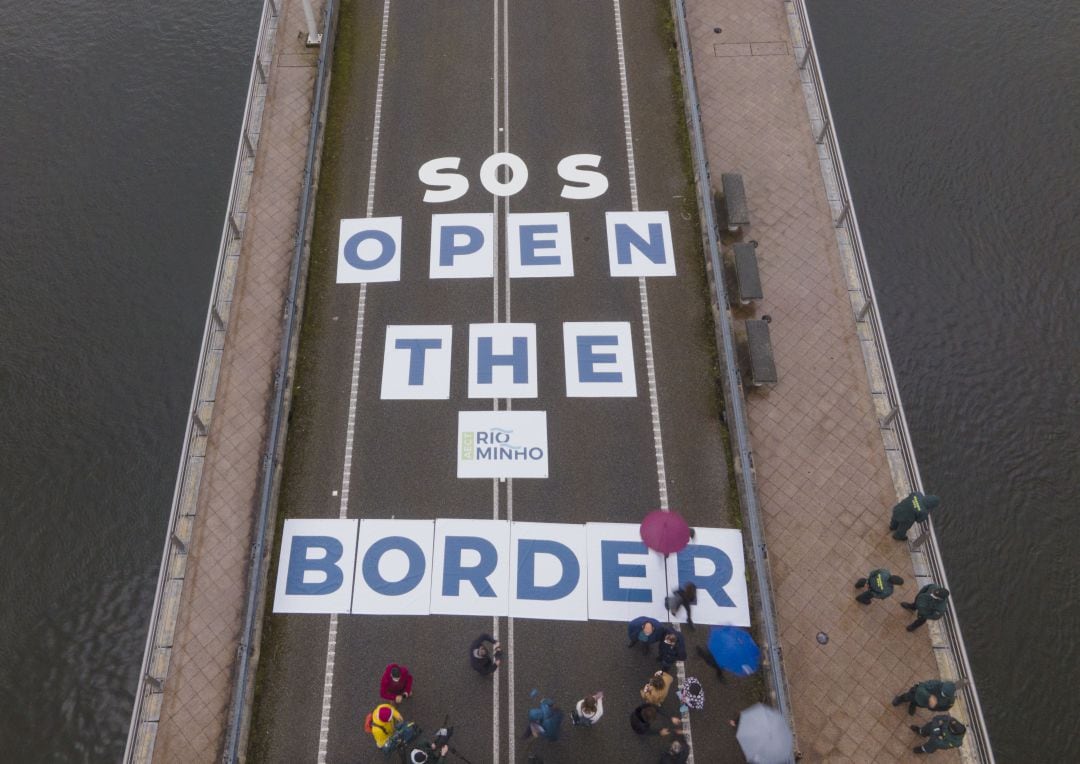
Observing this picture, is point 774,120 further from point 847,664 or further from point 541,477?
A: point 847,664

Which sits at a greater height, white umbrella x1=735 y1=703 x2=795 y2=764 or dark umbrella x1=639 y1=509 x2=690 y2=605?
dark umbrella x1=639 y1=509 x2=690 y2=605

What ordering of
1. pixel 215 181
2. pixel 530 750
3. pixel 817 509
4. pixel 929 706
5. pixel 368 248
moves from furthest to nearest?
pixel 215 181 < pixel 368 248 < pixel 817 509 < pixel 530 750 < pixel 929 706

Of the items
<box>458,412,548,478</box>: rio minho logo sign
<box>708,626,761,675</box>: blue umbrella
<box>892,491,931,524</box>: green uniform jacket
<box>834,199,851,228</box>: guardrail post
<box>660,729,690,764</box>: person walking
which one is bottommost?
<box>660,729,690,764</box>: person walking

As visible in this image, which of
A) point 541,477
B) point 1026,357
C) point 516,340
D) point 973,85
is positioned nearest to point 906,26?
point 973,85

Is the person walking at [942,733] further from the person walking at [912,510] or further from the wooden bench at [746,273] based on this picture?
the wooden bench at [746,273]

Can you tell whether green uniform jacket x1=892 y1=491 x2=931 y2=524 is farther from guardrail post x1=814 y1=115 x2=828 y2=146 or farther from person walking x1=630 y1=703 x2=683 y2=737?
guardrail post x1=814 y1=115 x2=828 y2=146

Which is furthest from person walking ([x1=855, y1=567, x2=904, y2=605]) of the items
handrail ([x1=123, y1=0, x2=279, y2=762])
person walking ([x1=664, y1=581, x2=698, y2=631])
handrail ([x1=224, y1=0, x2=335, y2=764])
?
handrail ([x1=123, y1=0, x2=279, y2=762])

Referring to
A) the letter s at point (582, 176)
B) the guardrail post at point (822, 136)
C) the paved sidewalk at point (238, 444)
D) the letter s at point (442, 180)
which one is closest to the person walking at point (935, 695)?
the paved sidewalk at point (238, 444)

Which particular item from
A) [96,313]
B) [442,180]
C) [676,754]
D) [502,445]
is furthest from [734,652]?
[96,313]
